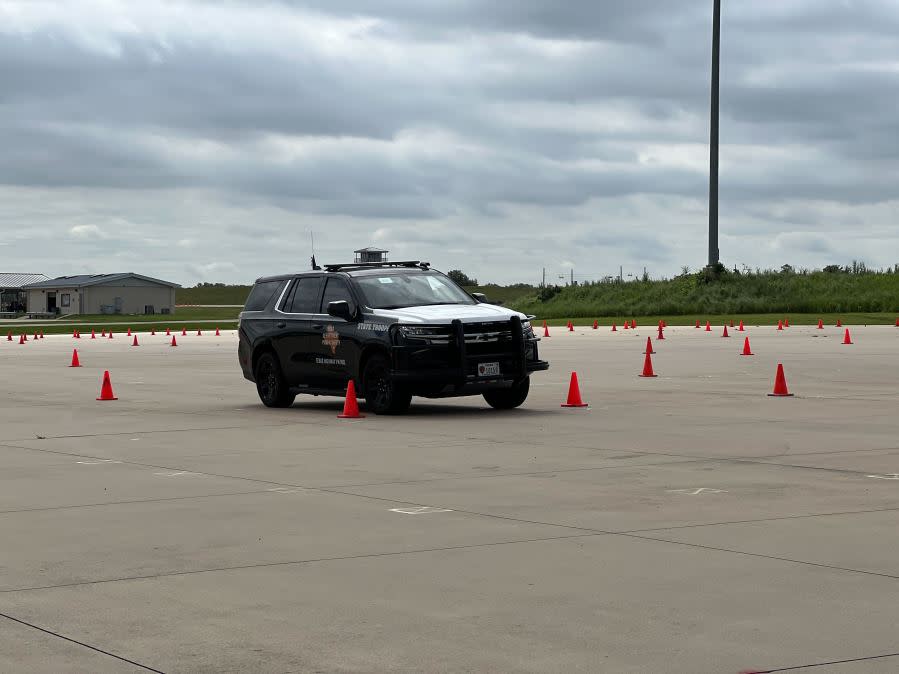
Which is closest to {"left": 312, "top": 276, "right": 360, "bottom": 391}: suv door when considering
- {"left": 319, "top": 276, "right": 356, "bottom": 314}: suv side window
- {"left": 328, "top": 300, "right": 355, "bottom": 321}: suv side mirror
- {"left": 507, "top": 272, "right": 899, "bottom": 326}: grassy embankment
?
{"left": 319, "top": 276, "right": 356, "bottom": 314}: suv side window

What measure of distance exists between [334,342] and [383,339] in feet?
3.76

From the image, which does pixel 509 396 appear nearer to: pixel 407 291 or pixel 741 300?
pixel 407 291

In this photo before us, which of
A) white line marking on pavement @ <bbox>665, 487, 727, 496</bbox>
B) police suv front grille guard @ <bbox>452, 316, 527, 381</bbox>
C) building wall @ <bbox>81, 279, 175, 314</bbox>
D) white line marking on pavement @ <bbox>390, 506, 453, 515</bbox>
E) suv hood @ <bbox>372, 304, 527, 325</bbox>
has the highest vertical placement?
building wall @ <bbox>81, 279, 175, 314</bbox>

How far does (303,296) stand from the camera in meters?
20.9

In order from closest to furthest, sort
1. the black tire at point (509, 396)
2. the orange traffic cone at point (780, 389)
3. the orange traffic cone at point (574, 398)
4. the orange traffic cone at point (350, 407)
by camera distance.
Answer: the orange traffic cone at point (350, 407), the black tire at point (509, 396), the orange traffic cone at point (574, 398), the orange traffic cone at point (780, 389)

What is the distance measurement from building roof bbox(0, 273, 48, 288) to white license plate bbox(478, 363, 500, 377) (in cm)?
11944

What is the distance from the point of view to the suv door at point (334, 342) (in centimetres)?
1966

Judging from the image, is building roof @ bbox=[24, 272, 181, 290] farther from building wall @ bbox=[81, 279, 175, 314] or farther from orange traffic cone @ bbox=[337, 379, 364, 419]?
orange traffic cone @ bbox=[337, 379, 364, 419]

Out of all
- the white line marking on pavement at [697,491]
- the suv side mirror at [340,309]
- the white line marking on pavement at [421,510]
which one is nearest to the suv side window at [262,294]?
the suv side mirror at [340,309]

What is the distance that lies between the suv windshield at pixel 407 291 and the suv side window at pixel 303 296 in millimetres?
908

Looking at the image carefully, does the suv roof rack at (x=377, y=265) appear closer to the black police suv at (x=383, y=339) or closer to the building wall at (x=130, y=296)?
the black police suv at (x=383, y=339)

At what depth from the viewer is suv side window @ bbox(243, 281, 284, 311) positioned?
2166 centimetres

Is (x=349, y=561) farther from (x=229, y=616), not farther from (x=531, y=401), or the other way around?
(x=531, y=401)

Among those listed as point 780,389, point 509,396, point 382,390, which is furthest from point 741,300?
point 382,390
